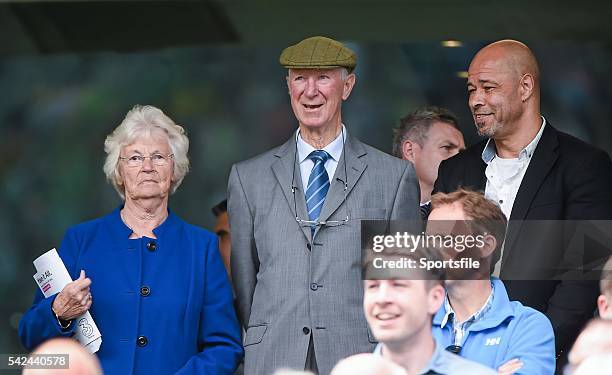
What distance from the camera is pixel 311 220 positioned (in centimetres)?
441

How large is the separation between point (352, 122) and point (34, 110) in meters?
1.77

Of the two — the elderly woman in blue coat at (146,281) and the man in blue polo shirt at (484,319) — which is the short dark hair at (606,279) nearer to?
the man in blue polo shirt at (484,319)

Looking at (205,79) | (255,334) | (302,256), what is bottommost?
(255,334)

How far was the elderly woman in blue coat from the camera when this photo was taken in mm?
4383

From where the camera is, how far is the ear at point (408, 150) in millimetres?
5492

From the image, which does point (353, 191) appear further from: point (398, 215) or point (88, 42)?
point (88, 42)

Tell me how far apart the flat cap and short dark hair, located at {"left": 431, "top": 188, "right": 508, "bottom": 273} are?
2.19 feet

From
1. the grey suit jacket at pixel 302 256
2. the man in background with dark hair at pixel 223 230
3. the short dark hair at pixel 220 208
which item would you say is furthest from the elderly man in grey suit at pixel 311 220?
the short dark hair at pixel 220 208

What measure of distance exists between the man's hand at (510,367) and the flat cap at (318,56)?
128 cm

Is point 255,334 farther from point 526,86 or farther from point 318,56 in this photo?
point 526,86

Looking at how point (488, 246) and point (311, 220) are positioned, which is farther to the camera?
point (311, 220)

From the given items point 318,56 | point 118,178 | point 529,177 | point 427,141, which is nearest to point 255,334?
point 118,178

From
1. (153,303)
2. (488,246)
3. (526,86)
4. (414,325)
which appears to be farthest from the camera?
(526,86)

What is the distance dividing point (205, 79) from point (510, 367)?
12.4ft
